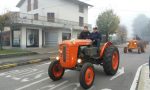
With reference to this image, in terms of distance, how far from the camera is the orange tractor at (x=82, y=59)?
30.7ft

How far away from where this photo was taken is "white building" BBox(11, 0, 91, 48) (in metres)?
33.3

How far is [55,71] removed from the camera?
10.6 metres

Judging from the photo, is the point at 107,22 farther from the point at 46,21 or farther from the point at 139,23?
the point at 139,23

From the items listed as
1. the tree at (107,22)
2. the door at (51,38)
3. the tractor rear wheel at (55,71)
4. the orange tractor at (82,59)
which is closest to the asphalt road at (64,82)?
the tractor rear wheel at (55,71)

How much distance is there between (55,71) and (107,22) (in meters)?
43.7

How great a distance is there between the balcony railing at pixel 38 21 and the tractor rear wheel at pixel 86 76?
21.6 meters

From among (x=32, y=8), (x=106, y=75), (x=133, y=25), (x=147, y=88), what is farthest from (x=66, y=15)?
(x=133, y=25)

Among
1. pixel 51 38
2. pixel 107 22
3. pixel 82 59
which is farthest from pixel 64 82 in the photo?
pixel 107 22

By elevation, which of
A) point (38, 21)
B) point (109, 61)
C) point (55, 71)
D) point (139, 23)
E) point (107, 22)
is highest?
point (139, 23)

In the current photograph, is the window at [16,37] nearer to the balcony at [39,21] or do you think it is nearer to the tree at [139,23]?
the balcony at [39,21]

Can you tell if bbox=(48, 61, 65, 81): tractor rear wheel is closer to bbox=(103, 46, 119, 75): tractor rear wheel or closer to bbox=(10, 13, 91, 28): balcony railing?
bbox=(103, 46, 119, 75): tractor rear wheel

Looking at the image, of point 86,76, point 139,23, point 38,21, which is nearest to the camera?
point 86,76

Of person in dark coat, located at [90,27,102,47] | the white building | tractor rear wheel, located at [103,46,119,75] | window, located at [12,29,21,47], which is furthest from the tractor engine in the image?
window, located at [12,29,21,47]

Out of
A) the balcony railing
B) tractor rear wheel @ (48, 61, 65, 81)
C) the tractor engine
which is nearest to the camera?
the tractor engine
